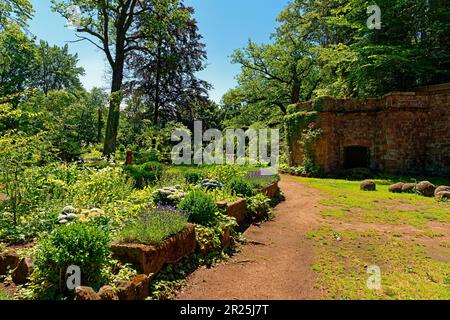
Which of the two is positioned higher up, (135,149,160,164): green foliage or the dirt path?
(135,149,160,164): green foliage

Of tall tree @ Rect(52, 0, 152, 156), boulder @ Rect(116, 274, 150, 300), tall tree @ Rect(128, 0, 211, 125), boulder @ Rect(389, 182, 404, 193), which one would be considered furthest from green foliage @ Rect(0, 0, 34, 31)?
boulder @ Rect(389, 182, 404, 193)

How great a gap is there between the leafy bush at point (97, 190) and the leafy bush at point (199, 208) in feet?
4.96

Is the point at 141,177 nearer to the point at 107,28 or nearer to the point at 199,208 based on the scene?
the point at 199,208


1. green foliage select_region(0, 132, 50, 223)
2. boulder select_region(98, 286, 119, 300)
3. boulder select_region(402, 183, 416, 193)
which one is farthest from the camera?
boulder select_region(402, 183, 416, 193)

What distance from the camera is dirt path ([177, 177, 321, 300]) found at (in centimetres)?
333

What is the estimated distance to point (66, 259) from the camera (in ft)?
8.83

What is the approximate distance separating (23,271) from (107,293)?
3.80ft

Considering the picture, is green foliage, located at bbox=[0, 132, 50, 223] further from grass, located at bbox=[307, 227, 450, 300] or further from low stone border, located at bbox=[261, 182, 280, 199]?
low stone border, located at bbox=[261, 182, 280, 199]

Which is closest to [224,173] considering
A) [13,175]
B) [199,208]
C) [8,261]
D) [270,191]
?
[270,191]

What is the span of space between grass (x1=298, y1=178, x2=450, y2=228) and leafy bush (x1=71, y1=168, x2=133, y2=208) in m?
4.69

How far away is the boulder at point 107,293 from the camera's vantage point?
8.40 feet

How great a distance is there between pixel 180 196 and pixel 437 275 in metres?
3.87

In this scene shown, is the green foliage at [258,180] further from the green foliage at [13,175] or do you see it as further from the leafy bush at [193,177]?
the green foliage at [13,175]
